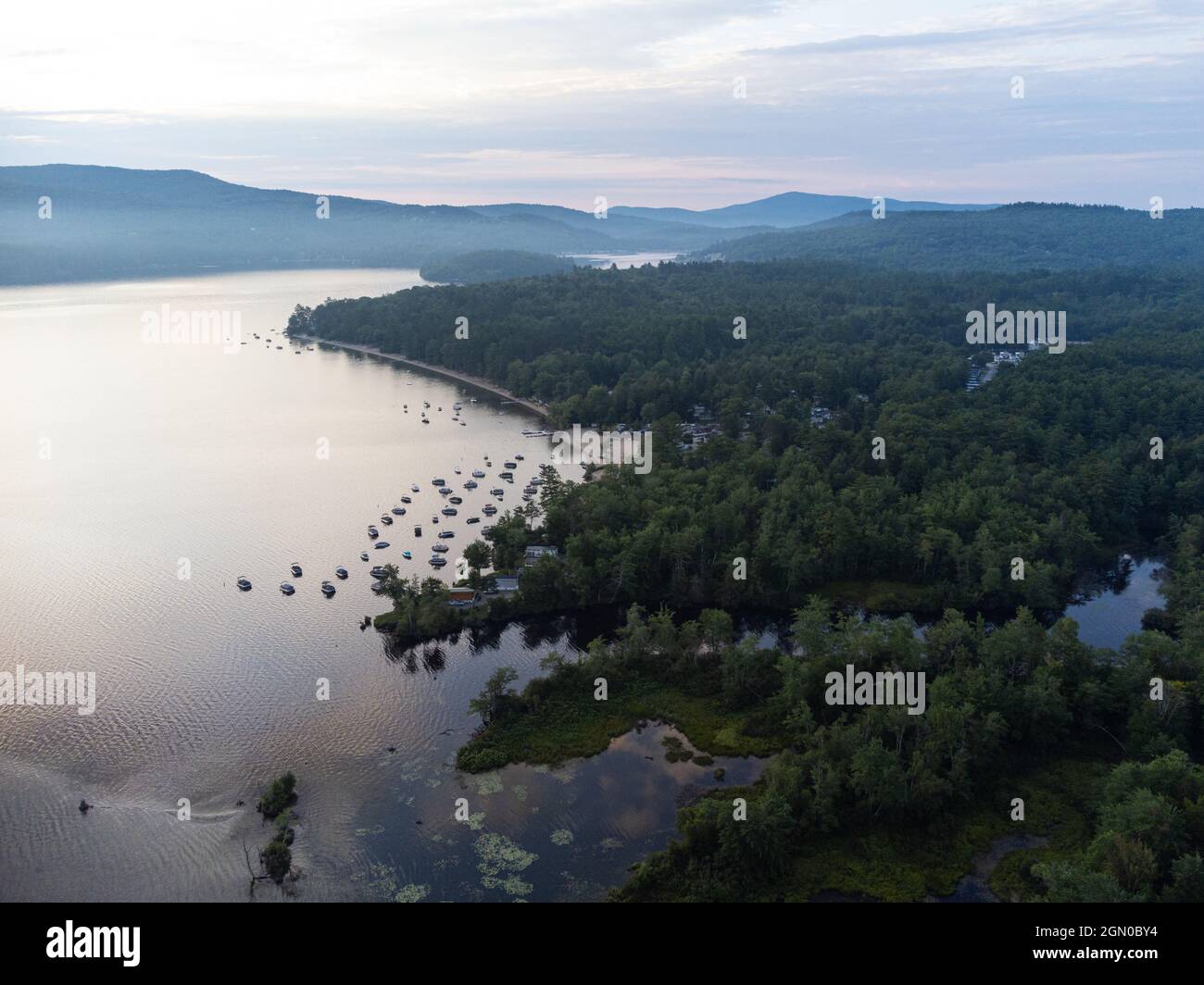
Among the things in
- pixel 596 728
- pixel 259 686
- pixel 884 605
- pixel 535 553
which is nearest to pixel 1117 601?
pixel 884 605

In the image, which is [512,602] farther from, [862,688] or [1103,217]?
[1103,217]

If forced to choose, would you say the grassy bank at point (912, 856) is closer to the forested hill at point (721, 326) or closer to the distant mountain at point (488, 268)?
the forested hill at point (721, 326)

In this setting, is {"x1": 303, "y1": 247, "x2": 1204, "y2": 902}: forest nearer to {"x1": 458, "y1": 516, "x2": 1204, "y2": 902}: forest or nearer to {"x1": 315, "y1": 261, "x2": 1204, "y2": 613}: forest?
{"x1": 458, "y1": 516, "x2": 1204, "y2": 902}: forest

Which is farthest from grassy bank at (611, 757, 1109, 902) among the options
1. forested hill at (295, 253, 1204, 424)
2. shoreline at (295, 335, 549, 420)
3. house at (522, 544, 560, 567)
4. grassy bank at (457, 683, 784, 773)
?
shoreline at (295, 335, 549, 420)

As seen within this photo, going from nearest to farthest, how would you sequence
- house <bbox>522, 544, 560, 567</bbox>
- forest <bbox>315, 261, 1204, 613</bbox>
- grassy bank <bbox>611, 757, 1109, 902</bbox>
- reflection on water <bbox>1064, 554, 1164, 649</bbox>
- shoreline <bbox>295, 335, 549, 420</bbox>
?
grassy bank <bbox>611, 757, 1109, 902</bbox> → reflection on water <bbox>1064, 554, 1164, 649</bbox> → forest <bbox>315, 261, 1204, 613</bbox> → house <bbox>522, 544, 560, 567</bbox> → shoreline <bbox>295, 335, 549, 420</bbox>

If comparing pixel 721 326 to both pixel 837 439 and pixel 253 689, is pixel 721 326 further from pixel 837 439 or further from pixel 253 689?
pixel 253 689
